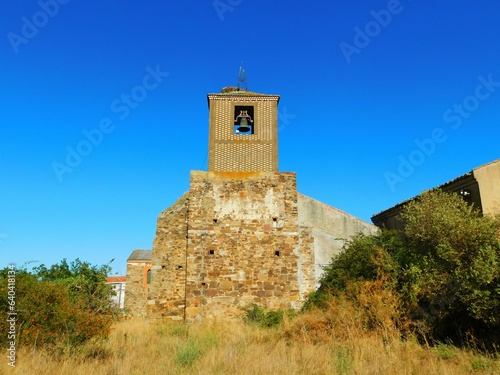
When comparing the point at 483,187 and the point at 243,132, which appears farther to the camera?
the point at 243,132

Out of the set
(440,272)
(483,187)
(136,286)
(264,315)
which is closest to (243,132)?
(264,315)

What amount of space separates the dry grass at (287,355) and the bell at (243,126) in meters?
8.51

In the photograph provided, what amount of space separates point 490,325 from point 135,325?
11.0m

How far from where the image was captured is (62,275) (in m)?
18.1

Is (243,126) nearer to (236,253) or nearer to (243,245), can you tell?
(243,245)

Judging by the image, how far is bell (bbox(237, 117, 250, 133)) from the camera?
1719 centimetres

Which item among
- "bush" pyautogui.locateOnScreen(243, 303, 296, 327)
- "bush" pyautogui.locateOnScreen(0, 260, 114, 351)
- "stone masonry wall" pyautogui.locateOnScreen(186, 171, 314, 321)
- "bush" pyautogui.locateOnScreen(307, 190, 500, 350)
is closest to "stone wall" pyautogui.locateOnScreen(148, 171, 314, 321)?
"stone masonry wall" pyautogui.locateOnScreen(186, 171, 314, 321)

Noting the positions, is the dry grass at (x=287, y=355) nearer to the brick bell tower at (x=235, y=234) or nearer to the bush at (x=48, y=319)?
the bush at (x=48, y=319)

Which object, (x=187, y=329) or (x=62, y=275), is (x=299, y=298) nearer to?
(x=187, y=329)

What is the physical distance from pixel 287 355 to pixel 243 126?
35.0 feet

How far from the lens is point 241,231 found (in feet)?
52.5

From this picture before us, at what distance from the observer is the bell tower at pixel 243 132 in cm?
1686

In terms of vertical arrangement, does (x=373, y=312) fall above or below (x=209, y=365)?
above

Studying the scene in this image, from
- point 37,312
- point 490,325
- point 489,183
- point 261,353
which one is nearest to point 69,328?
point 37,312
